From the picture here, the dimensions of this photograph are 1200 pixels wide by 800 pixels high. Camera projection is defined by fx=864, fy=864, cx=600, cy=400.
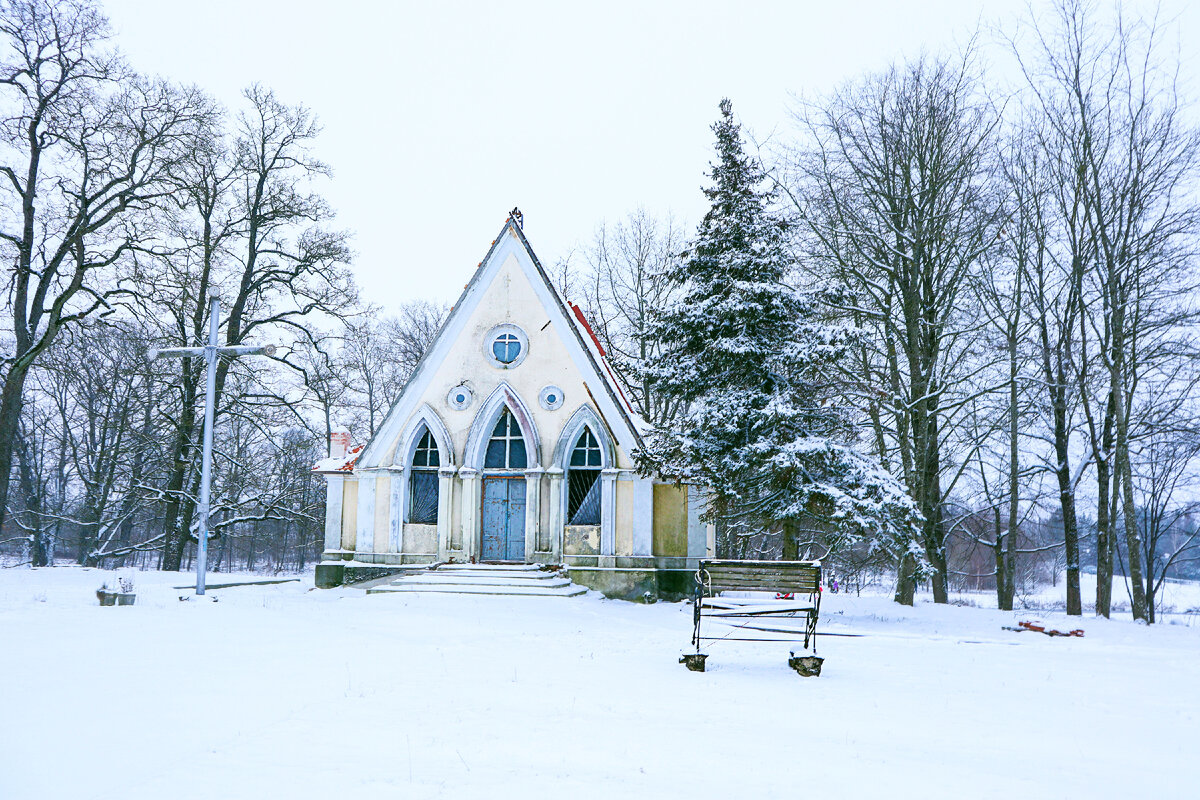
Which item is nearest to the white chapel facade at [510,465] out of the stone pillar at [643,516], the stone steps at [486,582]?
the stone pillar at [643,516]

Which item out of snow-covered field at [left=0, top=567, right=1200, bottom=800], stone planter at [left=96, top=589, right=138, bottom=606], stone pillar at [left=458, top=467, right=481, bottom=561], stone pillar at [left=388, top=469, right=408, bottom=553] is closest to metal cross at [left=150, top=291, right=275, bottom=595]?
stone planter at [left=96, top=589, right=138, bottom=606]

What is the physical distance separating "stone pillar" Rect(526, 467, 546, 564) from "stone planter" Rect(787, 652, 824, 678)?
35.8 feet

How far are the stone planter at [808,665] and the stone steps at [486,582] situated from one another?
27.9ft

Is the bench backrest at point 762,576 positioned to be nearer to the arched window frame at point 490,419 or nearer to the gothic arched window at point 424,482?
the arched window frame at point 490,419

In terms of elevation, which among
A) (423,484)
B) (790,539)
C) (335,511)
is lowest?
(790,539)

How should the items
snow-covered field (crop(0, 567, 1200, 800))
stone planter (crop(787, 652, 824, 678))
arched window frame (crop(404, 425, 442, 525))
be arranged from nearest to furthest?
snow-covered field (crop(0, 567, 1200, 800)) → stone planter (crop(787, 652, 824, 678)) → arched window frame (crop(404, 425, 442, 525))

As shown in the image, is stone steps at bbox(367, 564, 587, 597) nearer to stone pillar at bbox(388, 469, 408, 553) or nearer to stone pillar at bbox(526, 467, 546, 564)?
stone pillar at bbox(526, 467, 546, 564)

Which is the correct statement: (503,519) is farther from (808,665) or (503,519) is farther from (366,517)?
(808,665)

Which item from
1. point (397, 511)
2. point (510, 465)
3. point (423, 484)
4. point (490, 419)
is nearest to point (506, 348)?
point (490, 419)

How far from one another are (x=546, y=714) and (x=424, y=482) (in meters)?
13.9

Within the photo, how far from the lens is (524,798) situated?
4367 mm

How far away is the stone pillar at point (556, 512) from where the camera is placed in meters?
19.0

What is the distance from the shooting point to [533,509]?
1911 cm

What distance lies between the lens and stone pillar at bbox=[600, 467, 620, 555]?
18609 mm
